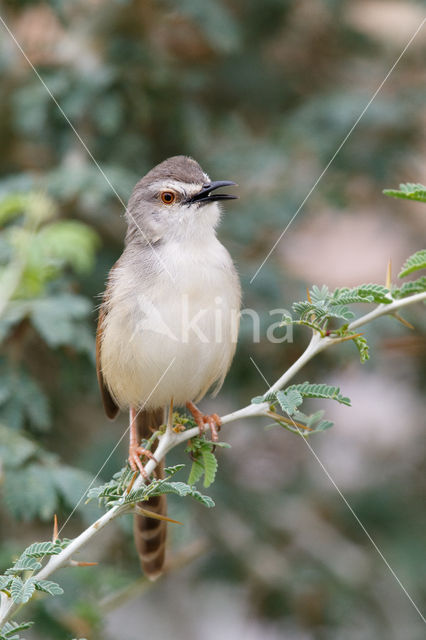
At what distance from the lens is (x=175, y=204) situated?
13.5 feet

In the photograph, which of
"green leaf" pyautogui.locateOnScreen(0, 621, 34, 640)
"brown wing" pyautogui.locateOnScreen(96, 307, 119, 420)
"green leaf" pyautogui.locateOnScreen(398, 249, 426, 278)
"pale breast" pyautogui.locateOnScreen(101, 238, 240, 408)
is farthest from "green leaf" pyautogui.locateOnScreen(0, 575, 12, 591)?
"brown wing" pyautogui.locateOnScreen(96, 307, 119, 420)

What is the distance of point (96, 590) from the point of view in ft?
13.8

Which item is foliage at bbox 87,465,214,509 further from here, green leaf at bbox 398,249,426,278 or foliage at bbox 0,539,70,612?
green leaf at bbox 398,249,426,278

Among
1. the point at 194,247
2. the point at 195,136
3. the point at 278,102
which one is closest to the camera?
the point at 194,247

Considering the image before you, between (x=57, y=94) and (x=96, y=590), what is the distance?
10.4 feet

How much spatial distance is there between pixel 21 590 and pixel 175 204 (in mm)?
2475

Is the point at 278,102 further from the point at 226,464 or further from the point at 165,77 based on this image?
the point at 226,464

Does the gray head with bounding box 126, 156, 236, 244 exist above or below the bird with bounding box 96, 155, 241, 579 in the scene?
above

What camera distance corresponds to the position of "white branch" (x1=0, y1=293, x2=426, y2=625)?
2092 mm

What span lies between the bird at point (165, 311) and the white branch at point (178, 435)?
793 millimetres

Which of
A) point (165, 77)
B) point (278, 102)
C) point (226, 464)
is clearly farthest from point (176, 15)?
point (226, 464)

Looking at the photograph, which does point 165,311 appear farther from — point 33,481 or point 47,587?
point 47,587

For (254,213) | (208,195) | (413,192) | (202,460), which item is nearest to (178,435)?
(202,460)

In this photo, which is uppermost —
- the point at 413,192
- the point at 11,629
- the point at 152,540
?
the point at 413,192
